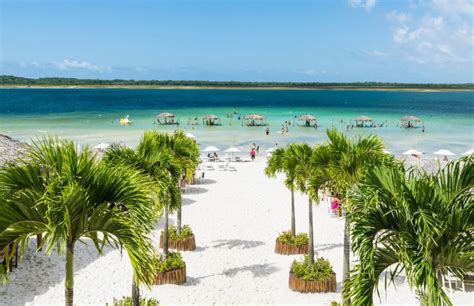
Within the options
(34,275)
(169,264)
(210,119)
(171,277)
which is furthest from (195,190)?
(210,119)

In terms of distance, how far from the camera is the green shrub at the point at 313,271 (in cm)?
1077

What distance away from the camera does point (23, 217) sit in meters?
4.14

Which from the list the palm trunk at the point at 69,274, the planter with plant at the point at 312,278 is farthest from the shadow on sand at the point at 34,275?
the palm trunk at the point at 69,274

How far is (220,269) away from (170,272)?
1.79 m

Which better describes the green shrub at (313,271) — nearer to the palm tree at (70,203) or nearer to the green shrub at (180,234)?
the green shrub at (180,234)

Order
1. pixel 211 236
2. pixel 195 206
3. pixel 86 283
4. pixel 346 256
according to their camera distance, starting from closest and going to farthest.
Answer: pixel 346 256, pixel 86 283, pixel 211 236, pixel 195 206

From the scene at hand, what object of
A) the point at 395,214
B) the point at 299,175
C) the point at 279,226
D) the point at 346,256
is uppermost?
the point at 395,214

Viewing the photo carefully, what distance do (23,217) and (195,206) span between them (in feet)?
52.3

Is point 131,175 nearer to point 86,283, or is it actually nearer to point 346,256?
point 346,256

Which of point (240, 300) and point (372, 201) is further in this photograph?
point (240, 300)

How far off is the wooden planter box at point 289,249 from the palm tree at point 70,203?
972 centimetres

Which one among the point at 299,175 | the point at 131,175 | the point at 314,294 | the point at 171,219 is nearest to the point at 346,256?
the point at 314,294

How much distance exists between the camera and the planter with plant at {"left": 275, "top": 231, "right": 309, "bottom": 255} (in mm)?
13578

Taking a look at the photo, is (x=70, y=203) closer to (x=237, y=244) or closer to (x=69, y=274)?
(x=69, y=274)
